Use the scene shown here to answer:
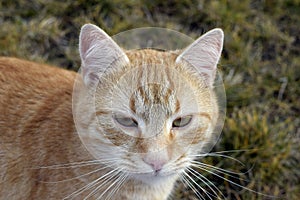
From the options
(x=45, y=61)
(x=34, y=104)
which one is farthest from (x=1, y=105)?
(x=45, y=61)

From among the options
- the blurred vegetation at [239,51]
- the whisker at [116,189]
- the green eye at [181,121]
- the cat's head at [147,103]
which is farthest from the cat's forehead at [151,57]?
the blurred vegetation at [239,51]

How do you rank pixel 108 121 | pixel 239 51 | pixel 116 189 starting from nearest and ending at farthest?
pixel 108 121 → pixel 116 189 → pixel 239 51

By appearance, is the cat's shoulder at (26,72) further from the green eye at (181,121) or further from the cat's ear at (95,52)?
the green eye at (181,121)

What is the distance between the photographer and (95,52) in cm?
263

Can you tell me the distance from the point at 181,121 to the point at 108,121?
0.35m

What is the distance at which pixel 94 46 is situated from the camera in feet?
8.57

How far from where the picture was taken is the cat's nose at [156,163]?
8.42 ft

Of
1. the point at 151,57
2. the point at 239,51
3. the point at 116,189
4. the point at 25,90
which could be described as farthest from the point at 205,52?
the point at 239,51

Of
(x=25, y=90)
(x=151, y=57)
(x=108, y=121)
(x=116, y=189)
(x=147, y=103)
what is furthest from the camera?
(x=25, y=90)

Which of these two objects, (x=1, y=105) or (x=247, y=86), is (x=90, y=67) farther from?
(x=247, y=86)

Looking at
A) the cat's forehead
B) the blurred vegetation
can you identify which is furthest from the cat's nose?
the blurred vegetation

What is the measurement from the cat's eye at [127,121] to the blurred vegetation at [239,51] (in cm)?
123

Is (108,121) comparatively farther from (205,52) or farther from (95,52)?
(205,52)

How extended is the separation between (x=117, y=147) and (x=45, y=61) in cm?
189
